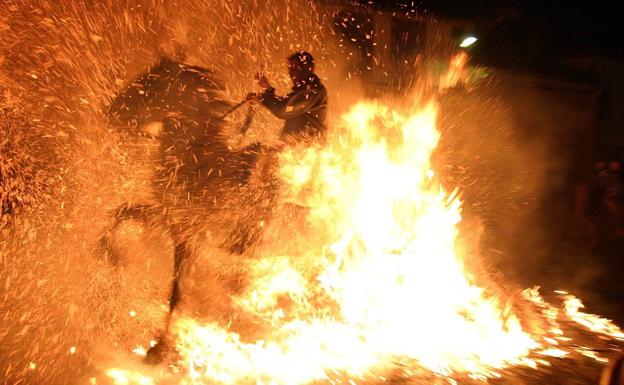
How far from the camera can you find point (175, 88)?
3875 millimetres

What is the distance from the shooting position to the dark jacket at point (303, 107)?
4066 mm

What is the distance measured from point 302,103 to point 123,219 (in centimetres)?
193

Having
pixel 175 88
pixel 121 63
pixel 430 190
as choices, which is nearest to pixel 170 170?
pixel 175 88

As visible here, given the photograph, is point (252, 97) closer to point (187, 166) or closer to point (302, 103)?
point (302, 103)

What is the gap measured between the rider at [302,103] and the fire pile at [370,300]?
1.19 ft

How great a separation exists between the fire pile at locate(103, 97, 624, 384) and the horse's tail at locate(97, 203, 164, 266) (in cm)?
86

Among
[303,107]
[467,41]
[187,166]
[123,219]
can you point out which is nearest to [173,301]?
[123,219]

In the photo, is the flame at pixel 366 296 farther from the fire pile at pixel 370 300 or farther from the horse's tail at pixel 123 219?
the horse's tail at pixel 123 219

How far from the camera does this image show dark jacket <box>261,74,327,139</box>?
407 centimetres

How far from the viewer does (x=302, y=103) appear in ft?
13.3

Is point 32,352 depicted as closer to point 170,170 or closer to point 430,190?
point 170,170

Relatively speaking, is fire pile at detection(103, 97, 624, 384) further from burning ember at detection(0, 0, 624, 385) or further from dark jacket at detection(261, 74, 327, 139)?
dark jacket at detection(261, 74, 327, 139)

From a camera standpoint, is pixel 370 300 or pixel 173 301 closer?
pixel 173 301

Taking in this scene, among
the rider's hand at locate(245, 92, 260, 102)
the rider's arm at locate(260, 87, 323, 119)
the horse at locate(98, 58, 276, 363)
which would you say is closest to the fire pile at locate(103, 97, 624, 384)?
the horse at locate(98, 58, 276, 363)
